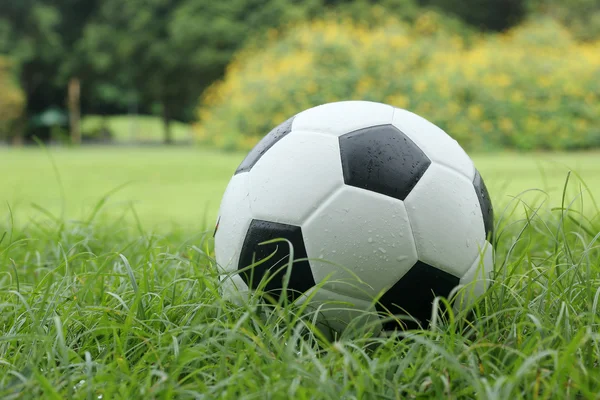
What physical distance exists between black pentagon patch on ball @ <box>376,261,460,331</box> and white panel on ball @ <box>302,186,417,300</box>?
24 millimetres

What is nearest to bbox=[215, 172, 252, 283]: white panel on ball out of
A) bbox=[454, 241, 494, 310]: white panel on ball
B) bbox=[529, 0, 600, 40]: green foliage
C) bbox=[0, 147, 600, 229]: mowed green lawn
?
bbox=[454, 241, 494, 310]: white panel on ball

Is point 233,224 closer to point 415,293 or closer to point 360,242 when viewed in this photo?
point 360,242

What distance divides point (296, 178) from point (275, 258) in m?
0.23

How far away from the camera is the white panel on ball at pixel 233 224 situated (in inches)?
67.7

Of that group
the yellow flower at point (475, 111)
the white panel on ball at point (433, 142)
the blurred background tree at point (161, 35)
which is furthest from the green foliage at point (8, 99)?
the white panel on ball at point (433, 142)

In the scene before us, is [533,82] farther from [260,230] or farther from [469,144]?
[260,230]

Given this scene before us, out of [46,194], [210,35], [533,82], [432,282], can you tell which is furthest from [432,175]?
[210,35]

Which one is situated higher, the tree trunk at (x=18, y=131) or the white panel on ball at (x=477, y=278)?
the white panel on ball at (x=477, y=278)

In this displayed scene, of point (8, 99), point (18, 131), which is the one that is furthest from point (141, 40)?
point (18, 131)

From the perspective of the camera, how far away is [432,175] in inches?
66.2

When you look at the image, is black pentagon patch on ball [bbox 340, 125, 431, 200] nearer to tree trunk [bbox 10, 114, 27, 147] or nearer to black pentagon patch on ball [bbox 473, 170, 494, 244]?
black pentagon patch on ball [bbox 473, 170, 494, 244]

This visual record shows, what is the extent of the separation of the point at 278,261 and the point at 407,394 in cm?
51

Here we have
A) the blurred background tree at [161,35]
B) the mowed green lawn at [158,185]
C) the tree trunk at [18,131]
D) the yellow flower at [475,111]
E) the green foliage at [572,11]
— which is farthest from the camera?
the tree trunk at [18,131]

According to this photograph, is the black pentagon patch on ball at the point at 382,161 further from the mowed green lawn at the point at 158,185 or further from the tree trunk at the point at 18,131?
the tree trunk at the point at 18,131
